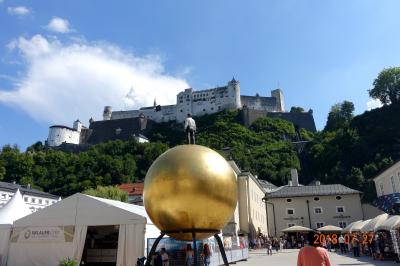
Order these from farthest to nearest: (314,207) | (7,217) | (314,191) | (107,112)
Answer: (107,112), (314,191), (314,207), (7,217)

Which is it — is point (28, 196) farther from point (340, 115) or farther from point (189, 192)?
point (340, 115)

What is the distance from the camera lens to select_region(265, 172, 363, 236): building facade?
46156 millimetres

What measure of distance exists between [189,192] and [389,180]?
3310 cm

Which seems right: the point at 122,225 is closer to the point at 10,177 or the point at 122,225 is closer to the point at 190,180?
the point at 190,180

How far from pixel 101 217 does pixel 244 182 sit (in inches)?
1219

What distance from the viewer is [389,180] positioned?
32.2 meters

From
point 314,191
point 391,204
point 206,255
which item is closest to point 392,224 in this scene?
point 391,204

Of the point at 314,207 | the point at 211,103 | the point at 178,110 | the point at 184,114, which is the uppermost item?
the point at 211,103

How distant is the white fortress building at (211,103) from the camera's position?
425 ft

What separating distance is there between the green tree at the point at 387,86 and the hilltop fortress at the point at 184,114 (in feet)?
111

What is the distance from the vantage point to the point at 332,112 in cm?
10919

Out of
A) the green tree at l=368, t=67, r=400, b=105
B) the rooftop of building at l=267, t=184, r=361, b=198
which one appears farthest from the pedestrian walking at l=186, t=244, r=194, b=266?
the green tree at l=368, t=67, r=400, b=105


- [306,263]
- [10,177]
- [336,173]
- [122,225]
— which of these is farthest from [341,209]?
[10,177]

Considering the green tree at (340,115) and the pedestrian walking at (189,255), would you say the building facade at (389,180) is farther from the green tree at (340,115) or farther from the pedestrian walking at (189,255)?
the green tree at (340,115)
